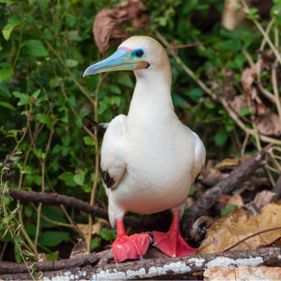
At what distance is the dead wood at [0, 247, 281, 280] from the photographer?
122 inches

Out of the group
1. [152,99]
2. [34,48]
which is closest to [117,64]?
[152,99]

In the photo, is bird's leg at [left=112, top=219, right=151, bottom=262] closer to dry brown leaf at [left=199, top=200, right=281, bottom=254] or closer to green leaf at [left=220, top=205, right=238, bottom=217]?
dry brown leaf at [left=199, top=200, right=281, bottom=254]

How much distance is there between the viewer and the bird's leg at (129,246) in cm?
332

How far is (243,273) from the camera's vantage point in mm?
2982

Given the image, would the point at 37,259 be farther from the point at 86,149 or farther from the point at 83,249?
the point at 86,149

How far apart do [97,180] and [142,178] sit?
548 mm

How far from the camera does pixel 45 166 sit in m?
3.89

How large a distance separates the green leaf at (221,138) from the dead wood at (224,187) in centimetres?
44

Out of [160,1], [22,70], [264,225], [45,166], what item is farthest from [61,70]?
[264,225]

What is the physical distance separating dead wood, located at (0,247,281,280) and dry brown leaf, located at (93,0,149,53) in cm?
125

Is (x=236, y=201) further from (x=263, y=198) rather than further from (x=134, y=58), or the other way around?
(x=134, y=58)

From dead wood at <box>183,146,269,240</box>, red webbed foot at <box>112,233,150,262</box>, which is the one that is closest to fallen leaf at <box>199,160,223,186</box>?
dead wood at <box>183,146,269,240</box>

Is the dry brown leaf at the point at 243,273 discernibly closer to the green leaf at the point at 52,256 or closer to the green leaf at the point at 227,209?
the green leaf at the point at 227,209

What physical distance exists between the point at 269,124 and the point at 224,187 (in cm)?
Result: 63
